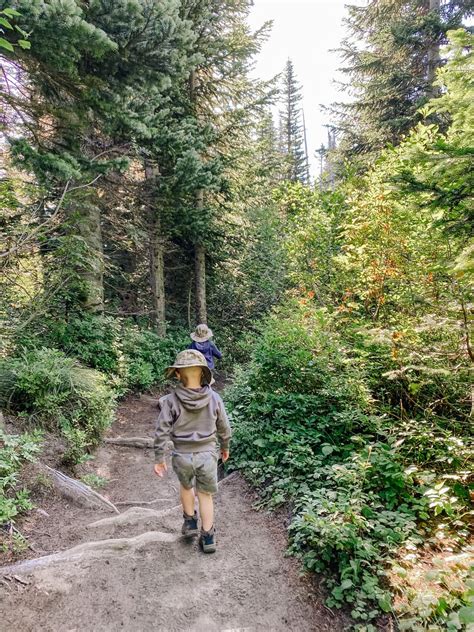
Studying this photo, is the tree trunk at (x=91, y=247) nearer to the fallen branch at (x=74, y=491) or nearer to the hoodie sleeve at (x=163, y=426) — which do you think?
the fallen branch at (x=74, y=491)

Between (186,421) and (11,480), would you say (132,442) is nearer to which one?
(11,480)

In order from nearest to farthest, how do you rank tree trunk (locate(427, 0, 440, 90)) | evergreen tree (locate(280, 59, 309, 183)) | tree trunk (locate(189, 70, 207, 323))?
tree trunk (locate(427, 0, 440, 90))
tree trunk (locate(189, 70, 207, 323))
evergreen tree (locate(280, 59, 309, 183))

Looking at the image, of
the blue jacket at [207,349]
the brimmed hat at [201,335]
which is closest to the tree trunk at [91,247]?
the brimmed hat at [201,335]

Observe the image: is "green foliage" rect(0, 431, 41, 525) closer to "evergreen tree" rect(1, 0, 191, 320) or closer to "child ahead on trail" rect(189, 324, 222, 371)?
"evergreen tree" rect(1, 0, 191, 320)

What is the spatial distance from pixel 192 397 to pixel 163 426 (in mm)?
411

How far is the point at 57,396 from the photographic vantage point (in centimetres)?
571

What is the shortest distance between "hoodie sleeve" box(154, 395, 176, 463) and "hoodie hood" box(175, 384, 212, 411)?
5.3 inches

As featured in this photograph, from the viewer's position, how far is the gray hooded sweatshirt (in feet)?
11.9

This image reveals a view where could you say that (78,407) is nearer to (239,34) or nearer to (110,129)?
(110,129)

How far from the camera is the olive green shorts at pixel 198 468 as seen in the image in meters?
3.63

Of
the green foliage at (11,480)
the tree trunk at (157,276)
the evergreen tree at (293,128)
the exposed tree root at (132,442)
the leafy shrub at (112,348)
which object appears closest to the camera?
the green foliage at (11,480)

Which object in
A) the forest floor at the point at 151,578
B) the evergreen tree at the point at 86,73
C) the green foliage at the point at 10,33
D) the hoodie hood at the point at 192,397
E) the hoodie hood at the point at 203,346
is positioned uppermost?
the evergreen tree at the point at 86,73

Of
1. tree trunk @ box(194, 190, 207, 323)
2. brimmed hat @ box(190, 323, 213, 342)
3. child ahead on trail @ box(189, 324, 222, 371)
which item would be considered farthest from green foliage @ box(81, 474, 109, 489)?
tree trunk @ box(194, 190, 207, 323)

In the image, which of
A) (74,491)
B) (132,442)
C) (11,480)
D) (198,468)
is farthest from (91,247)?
(198,468)
